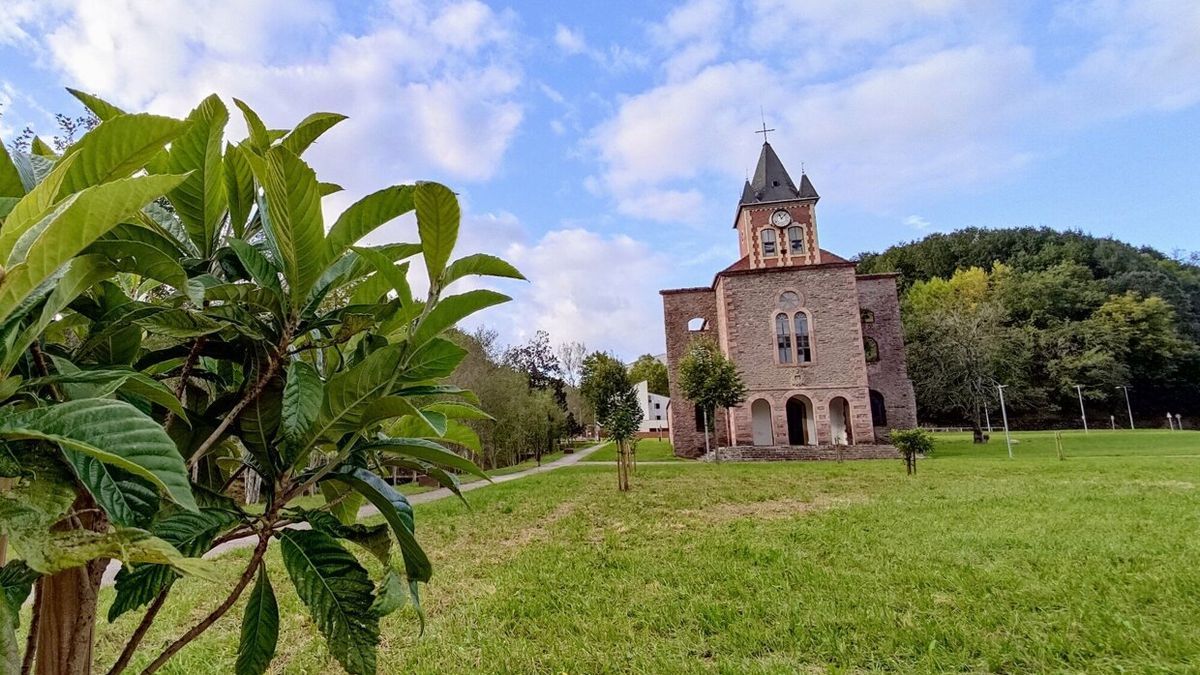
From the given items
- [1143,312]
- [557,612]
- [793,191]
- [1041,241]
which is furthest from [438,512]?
[1041,241]

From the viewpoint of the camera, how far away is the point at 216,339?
0.78 metres

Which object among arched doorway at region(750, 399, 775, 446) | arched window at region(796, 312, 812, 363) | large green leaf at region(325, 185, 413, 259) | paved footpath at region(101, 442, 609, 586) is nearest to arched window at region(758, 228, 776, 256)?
arched window at region(796, 312, 812, 363)

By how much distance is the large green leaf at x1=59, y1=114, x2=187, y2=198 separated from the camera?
1.72 feet

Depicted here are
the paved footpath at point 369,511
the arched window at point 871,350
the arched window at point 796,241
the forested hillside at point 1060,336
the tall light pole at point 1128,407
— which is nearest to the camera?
the paved footpath at point 369,511

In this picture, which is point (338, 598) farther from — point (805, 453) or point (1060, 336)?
point (1060, 336)

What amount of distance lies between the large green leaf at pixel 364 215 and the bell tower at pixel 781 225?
19.8 m

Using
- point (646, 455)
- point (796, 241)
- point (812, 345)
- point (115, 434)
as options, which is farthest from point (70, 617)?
point (646, 455)

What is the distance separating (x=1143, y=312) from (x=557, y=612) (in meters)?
41.0

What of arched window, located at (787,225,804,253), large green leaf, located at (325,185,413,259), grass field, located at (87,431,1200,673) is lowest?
grass field, located at (87,431,1200,673)

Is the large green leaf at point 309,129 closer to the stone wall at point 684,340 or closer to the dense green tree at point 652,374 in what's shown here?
the stone wall at point 684,340

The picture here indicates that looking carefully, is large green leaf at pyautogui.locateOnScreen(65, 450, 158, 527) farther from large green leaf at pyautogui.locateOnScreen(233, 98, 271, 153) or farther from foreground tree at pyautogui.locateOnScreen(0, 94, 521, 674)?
large green leaf at pyautogui.locateOnScreen(233, 98, 271, 153)

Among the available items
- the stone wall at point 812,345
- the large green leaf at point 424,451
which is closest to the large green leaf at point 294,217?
the large green leaf at point 424,451

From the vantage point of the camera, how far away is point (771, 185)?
66.9 ft

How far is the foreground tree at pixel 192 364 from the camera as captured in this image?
1.47 ft
